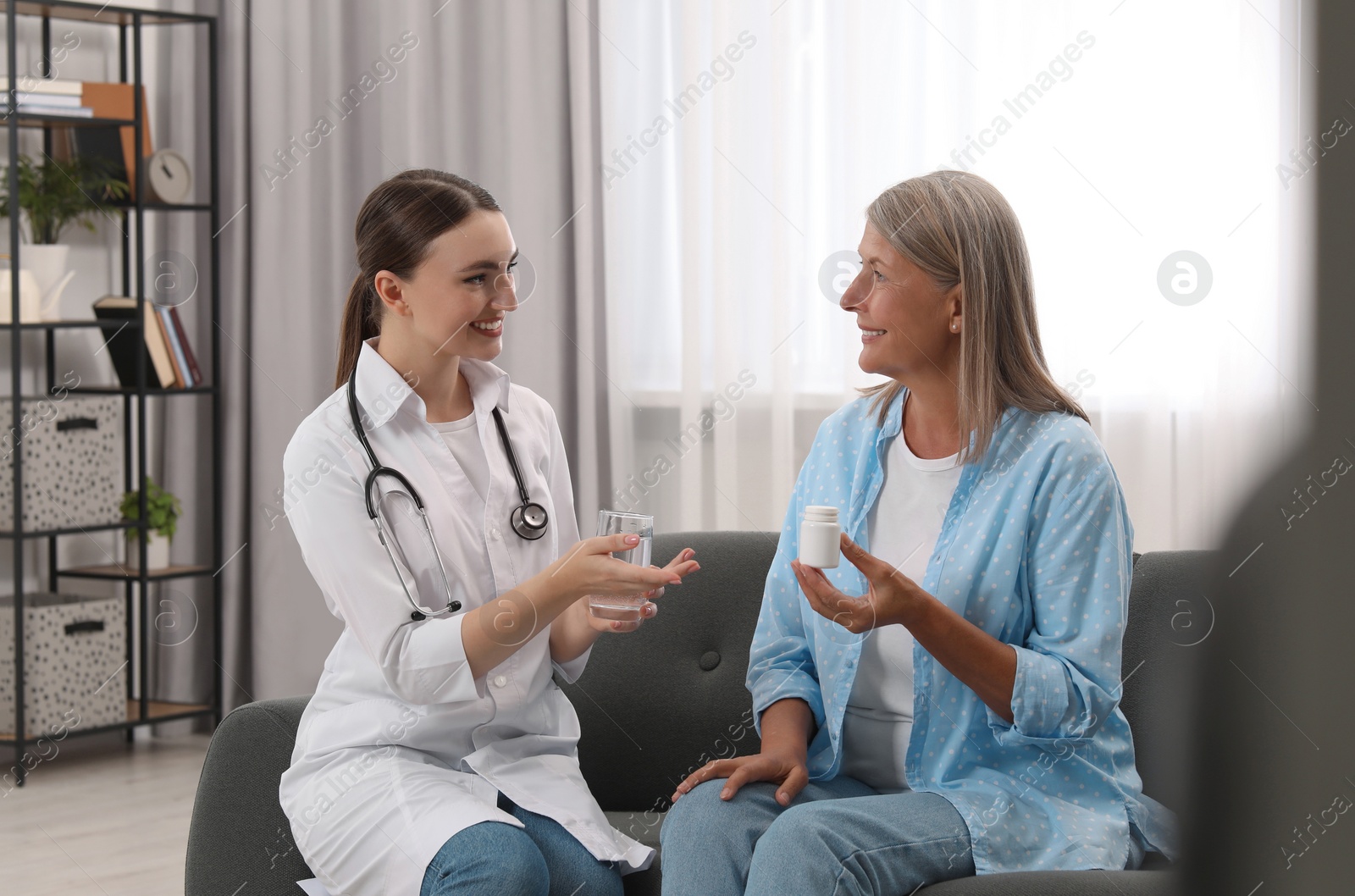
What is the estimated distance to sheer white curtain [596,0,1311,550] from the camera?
108 inches

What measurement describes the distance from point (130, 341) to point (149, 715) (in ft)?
3.94

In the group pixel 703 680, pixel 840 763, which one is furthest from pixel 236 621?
pixel 840 763

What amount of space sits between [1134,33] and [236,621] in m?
3.23

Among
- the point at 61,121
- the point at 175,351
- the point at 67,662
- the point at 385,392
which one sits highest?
the point at 61,121

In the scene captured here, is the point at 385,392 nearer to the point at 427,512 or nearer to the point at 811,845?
the point at 427,512

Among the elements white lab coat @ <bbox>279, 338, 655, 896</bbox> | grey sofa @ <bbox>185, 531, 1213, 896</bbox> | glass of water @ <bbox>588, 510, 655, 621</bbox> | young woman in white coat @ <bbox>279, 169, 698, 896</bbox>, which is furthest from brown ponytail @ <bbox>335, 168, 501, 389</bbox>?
grey sofa @ <bbox>185, 531, 1213, 896</bbox>

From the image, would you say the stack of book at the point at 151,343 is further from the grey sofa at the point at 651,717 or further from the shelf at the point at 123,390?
the grey sofa at the point at 651,717

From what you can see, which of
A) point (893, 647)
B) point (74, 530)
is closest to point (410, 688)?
point (893, 647)

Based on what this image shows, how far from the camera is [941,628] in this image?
148 centimetres

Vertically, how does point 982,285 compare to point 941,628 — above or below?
above

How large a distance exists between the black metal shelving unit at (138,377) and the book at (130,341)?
0.12 feet

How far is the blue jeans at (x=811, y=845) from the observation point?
4.51ft

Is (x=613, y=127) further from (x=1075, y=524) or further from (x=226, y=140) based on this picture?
(x=1075, y=524)

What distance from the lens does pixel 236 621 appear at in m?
4.12
